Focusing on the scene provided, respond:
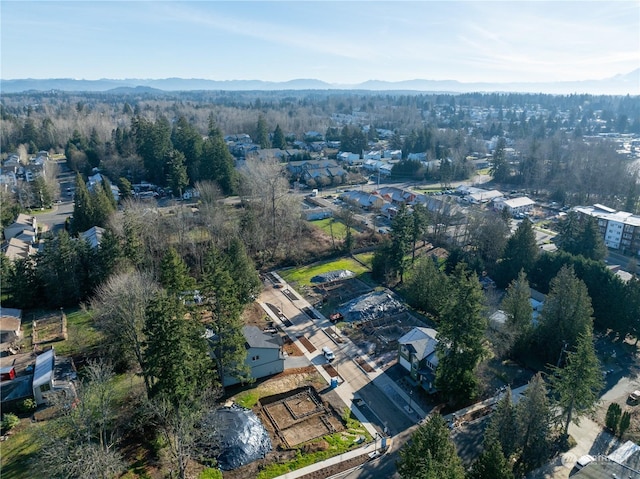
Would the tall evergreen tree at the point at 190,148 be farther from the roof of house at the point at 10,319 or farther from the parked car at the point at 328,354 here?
the parked car at the point at 328,354

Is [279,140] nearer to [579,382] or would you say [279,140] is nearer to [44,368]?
[44,368]

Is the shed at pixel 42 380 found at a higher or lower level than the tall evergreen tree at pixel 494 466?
lower

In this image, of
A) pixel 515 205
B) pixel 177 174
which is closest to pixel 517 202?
pixel 515 205

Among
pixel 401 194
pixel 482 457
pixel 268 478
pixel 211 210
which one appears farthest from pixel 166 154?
pixel 482 457

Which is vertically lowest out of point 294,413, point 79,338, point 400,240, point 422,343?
point 294,413

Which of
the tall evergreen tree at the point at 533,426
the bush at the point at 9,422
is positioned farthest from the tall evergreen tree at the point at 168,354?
the tall evergreen tree at the point at 533,426

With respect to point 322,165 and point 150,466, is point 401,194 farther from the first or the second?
point 150,466
